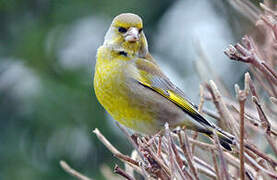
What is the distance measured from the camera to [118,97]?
8.65 ft

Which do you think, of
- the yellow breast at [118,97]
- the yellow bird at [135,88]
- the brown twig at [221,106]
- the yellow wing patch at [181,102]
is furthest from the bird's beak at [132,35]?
the brown twig at [221,106]

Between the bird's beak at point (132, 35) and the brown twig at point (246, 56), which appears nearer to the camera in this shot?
the brown twig at point (246, 56)

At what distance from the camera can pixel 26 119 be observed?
14.5 feet

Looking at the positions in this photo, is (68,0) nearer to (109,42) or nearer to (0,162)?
(0,162)

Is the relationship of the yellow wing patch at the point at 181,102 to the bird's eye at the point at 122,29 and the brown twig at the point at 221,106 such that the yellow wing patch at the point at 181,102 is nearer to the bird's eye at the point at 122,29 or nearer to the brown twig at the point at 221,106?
the bird's eye at the point at 122,29

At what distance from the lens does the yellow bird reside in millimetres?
2639

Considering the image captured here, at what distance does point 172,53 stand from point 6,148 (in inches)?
79.1

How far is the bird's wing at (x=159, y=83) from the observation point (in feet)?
9.29

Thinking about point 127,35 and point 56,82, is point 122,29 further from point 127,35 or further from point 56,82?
point 56,82

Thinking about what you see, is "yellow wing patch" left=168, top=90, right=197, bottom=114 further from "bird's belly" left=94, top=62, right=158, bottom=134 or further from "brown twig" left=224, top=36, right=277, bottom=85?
"brown twig" left=224, top=36, right=277, bottom=85

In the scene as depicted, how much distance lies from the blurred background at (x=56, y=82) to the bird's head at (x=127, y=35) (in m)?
1.26

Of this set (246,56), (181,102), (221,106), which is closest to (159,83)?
(181,102)

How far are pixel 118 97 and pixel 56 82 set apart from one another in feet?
6.26

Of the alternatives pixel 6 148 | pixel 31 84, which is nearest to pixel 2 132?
pixel 6 148
